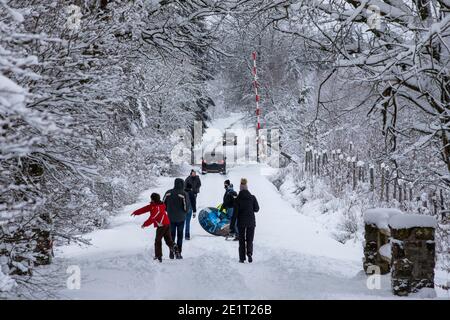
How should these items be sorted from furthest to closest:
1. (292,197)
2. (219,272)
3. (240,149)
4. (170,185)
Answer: (240,149) < (170,185) < (292,197) < (219,272)

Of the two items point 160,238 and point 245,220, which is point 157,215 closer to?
point 160,238

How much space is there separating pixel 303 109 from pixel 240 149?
17.6 meters

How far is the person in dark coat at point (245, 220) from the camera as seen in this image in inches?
437

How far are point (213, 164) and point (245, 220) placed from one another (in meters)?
20.9

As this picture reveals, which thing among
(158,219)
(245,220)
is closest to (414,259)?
(245,220)

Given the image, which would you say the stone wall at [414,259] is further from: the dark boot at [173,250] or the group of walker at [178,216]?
the dark boot at [173,250]

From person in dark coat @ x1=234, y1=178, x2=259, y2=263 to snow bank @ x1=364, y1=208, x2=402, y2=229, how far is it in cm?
279

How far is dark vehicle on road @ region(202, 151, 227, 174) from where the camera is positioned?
32062mm

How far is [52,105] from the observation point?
6566 mm

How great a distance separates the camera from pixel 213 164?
3212cm

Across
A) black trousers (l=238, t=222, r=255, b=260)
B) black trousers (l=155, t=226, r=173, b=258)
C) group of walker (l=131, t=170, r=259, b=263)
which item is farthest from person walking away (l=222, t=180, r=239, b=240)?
black trousers (l=155, t=226, r=173, b=258)
